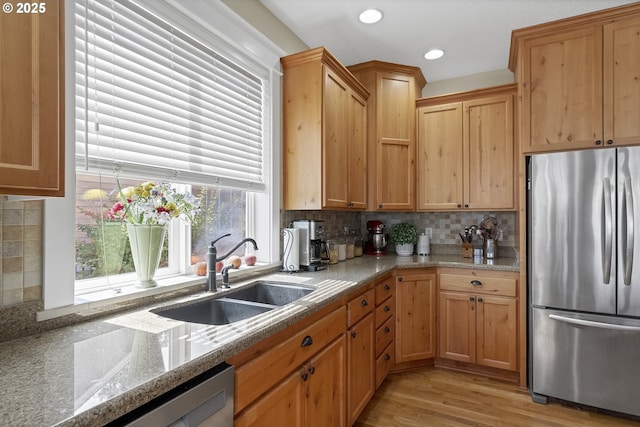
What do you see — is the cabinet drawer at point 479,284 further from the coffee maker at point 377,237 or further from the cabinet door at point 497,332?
the coffee maker at point 377,237

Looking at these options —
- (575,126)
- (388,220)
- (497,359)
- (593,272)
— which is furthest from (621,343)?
(388,220)

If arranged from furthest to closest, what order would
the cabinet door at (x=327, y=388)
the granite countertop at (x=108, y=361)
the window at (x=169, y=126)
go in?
1. the cabinet door at (x=327, y=388)
2. the window at (x=169, y=126)
3. the granite countertop at (x=108, y=361)

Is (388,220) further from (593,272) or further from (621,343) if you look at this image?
(621,343)

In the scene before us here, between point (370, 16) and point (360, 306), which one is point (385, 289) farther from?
point (370, 16)

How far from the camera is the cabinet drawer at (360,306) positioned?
1960 millimetres

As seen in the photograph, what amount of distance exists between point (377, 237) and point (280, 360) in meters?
2.30

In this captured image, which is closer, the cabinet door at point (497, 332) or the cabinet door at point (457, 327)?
the cabinet door at point (497, 332)

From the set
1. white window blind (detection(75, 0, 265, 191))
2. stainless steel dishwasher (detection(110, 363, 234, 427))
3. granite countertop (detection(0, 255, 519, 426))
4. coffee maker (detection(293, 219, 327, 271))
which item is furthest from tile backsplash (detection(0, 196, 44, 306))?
coffee maker (detection(293, 219, 327, 271))

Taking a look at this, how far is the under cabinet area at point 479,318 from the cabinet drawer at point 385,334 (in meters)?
0.46

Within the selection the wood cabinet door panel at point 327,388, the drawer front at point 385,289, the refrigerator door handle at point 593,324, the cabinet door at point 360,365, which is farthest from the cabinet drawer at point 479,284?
the wood cabinet door panel at point 327,388

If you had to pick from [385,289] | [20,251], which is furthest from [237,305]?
[385,289]

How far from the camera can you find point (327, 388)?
167 centimetres

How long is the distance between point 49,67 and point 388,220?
10.7ft

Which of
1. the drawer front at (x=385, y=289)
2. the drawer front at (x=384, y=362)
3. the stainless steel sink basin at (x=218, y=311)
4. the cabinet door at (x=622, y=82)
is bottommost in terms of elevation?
the drawer front at (x=384, y=362)
